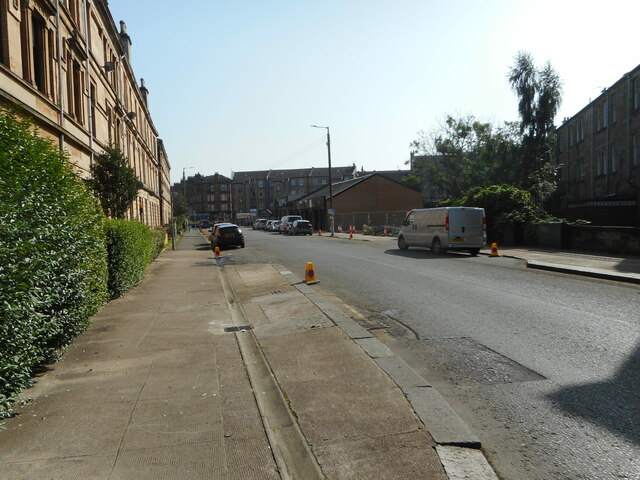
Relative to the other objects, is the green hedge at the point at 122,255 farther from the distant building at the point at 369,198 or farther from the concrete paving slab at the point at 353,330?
the distant building at the point at 369,198

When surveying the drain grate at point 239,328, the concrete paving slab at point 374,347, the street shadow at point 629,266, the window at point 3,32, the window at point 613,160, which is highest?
the window at point 3,32

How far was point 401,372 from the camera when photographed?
5367mm

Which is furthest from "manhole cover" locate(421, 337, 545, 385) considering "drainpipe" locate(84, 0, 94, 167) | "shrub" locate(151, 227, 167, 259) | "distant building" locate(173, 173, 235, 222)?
"distant building" locate(173, 173, 235, 222)

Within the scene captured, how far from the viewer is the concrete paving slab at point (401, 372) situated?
5.01 meters

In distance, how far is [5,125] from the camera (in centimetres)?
497

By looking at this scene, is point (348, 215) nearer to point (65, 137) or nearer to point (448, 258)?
point (448, 258)

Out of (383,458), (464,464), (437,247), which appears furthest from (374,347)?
(437,247)

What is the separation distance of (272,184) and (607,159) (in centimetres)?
11068

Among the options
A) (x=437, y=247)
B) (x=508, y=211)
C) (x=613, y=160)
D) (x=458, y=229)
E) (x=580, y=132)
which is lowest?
(x=437, y=247)

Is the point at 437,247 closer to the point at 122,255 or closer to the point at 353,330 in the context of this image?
the point at 122,255

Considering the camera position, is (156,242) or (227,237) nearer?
(156,242)

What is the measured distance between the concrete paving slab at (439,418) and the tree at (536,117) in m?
35.8

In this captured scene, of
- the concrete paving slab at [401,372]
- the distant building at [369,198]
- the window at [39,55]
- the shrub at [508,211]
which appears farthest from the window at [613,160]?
the distant building at [369,198]

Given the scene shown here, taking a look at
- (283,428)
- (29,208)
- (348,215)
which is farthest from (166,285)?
(348,215)
